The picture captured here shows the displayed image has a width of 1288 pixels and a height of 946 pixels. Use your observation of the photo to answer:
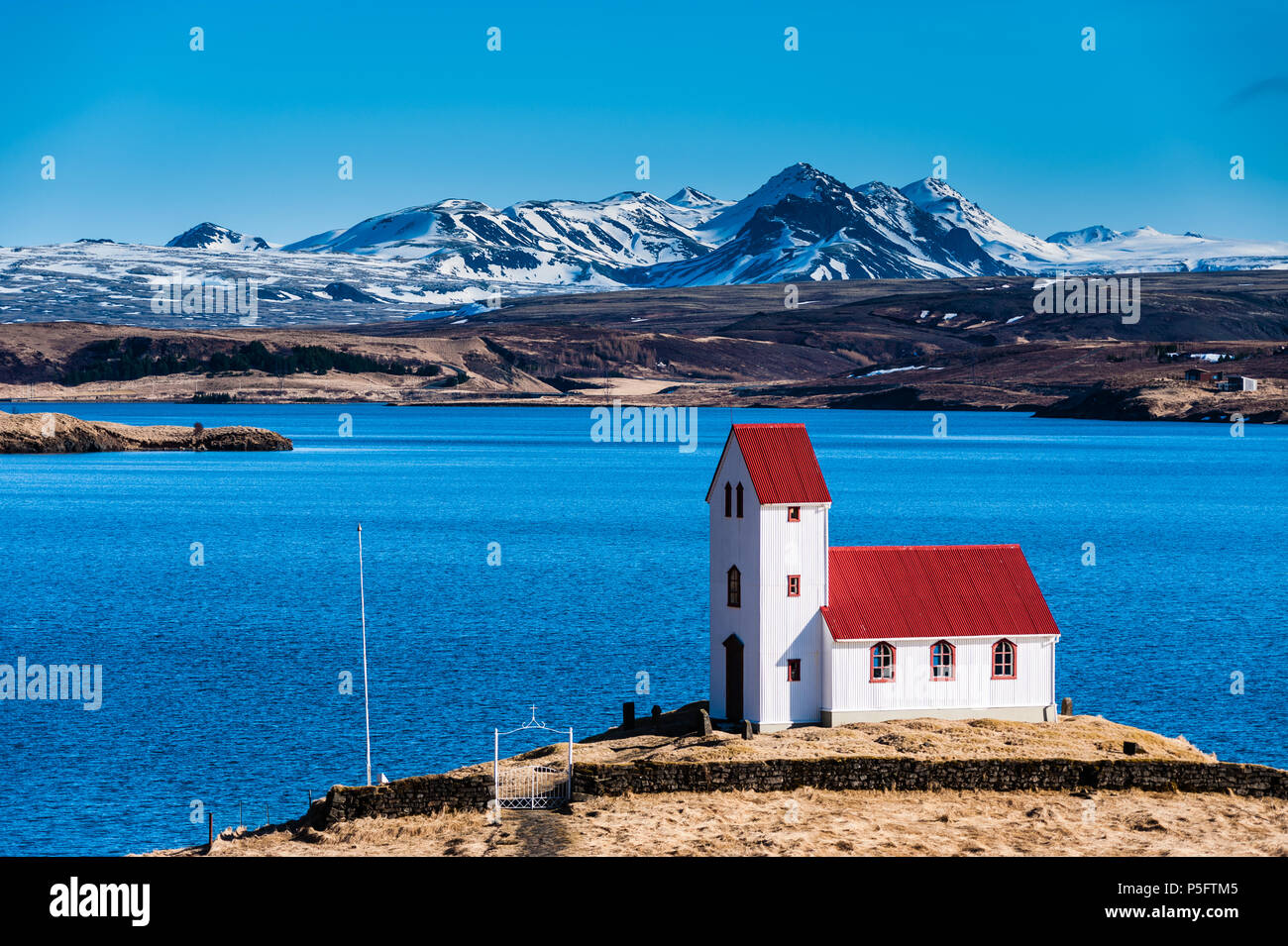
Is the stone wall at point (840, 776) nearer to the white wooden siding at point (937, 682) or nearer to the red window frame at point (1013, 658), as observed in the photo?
the white wooden siding at point (937, 682)

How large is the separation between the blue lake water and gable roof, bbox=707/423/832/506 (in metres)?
11.8

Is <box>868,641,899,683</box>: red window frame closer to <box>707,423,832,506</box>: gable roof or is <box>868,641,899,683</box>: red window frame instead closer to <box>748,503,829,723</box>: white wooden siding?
<box>748,503,829,723</box>: white wooden siding

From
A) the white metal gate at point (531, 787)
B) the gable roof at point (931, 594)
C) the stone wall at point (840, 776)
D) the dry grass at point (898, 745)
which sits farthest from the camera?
the gable roof at point (931, 594)

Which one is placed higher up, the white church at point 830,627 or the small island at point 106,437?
the small island at point 106,437

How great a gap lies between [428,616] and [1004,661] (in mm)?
35139

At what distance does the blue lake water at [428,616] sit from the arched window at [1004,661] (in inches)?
376

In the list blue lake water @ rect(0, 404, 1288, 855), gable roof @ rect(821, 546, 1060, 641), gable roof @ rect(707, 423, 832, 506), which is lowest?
blue lake water @ rect(0, 404, 1288, 855)

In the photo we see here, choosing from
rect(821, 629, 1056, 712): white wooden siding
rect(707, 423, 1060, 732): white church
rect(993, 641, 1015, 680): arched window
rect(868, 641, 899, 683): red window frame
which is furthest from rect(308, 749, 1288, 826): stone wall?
rect(993, 641, 1015, 680): arched window

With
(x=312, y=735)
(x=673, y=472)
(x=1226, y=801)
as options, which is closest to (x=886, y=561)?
(x=1226, y=801)

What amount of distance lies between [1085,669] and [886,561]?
750 inches

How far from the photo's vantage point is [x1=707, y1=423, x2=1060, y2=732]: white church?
37625 millimetres

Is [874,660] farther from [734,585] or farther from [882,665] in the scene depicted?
[734,585]

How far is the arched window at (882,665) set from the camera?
37.8 metres

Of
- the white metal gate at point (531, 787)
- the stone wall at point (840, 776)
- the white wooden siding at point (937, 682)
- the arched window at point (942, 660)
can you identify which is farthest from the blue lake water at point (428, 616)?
the arched window at point (942, 660)
